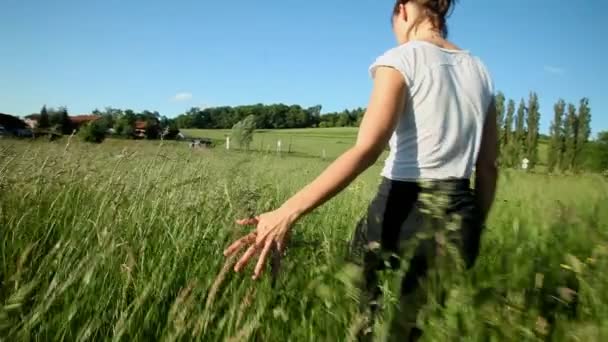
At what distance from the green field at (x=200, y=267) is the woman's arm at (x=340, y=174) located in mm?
158

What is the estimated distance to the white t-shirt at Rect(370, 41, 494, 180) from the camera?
1653mm

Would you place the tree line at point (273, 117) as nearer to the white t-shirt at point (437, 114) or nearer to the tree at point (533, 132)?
the tree at point (533, 132)

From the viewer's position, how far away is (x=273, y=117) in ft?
210

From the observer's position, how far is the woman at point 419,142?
153 centimetres

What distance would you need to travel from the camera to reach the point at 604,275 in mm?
1441

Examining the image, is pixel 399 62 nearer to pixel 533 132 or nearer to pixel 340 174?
pixel 340 174

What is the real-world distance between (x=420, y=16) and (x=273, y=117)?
62709mm

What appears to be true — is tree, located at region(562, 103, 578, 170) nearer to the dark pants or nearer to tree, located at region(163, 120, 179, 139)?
tree, located at region(163, 120, 179, 139)

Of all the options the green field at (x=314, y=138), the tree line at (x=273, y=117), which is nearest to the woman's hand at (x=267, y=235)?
the green field at (x=314, y=138)

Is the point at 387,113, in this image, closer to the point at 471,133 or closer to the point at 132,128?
the point at 471,133

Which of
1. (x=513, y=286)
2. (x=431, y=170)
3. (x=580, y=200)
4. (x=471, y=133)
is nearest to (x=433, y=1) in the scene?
(x=471, y=133)

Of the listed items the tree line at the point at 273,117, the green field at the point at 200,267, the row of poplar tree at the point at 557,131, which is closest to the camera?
the green field at the point at 200,267

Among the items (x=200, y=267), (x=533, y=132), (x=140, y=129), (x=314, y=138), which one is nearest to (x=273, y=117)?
(x=314, y=138)

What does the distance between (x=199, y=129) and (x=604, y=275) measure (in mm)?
63219
